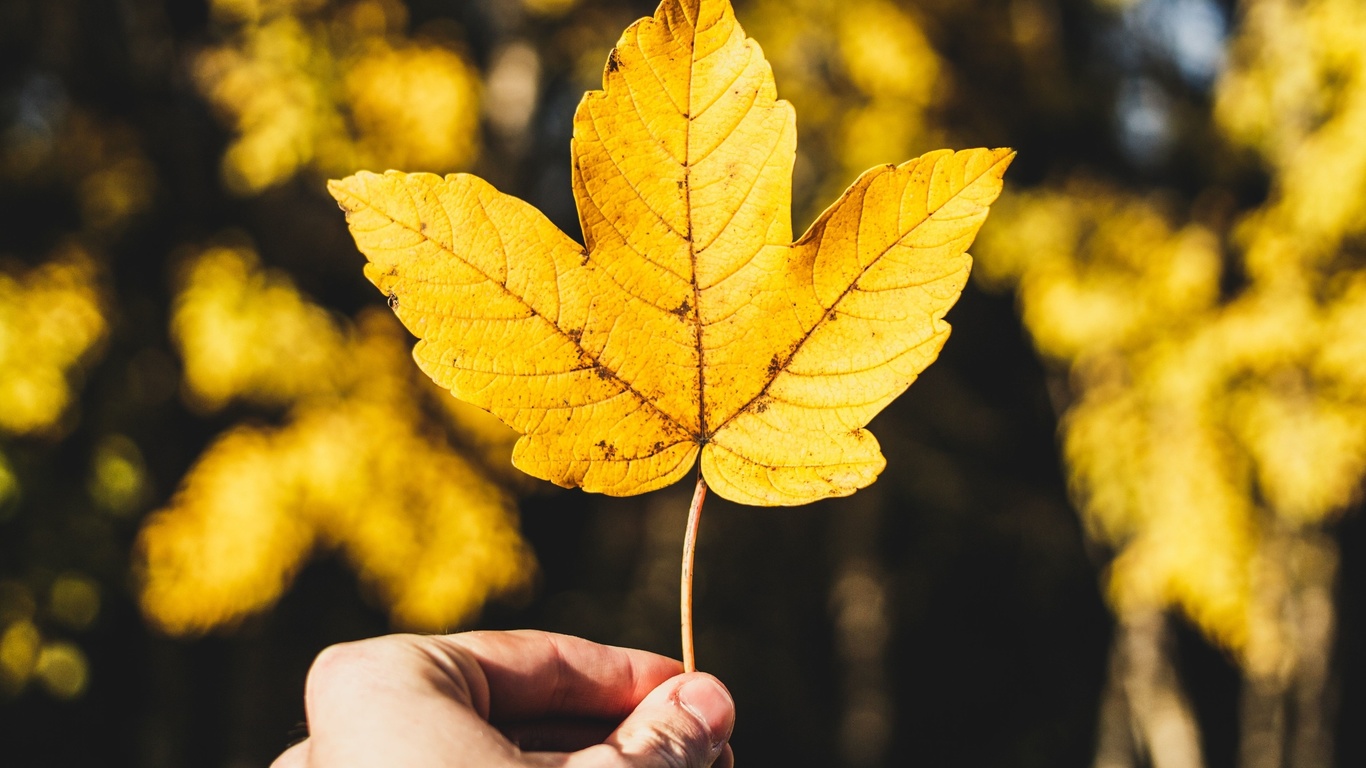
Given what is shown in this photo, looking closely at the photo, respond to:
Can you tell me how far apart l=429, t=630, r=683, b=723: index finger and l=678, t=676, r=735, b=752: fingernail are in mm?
128

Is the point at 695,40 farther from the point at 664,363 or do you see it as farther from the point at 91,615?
the point at 91,615

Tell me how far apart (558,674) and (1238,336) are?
3506 millimetres

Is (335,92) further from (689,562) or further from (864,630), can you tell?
(864,630)

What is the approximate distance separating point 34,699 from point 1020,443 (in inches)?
274

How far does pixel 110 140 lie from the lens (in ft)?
13.4

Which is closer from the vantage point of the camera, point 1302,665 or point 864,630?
point 1302,665

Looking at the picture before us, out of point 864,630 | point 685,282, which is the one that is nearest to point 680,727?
point 685,282

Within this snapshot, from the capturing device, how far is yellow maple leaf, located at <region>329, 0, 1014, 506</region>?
0.63m

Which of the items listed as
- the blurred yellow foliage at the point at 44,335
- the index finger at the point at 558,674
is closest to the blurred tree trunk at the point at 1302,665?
the index finger at the point at 558,674

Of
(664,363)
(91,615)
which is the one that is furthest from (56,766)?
(664,363)

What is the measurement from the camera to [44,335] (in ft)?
10.7

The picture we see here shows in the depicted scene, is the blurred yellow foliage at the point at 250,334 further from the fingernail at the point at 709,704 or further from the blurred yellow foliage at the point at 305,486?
the fingernail at the point at 709,704

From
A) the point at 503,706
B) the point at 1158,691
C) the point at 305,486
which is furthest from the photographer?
the point at 1158,691

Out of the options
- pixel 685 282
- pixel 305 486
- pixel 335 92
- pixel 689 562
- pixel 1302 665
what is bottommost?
pixel 1302 665
